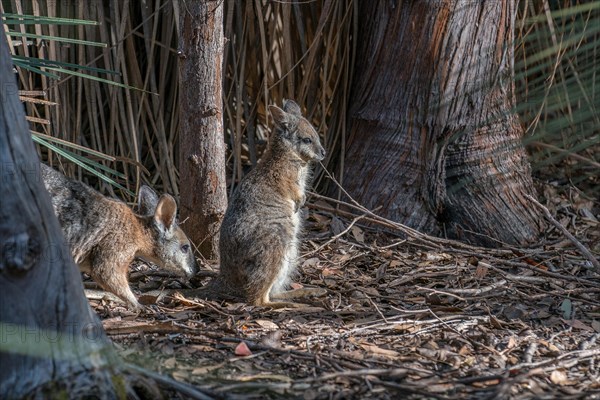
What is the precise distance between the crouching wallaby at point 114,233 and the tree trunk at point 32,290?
1675 millimetres

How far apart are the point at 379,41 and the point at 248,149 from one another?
4.78 feet

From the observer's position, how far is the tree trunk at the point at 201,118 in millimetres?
4594

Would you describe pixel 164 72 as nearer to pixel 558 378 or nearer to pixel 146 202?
pixel 146 202

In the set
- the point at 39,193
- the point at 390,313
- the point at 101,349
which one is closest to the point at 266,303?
the point at 390,313

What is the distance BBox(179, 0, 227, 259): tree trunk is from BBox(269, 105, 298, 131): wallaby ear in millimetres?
471

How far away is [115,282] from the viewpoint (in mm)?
4301

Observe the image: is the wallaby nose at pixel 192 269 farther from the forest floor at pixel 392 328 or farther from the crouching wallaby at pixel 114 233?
the forest floor at pixel 392 328

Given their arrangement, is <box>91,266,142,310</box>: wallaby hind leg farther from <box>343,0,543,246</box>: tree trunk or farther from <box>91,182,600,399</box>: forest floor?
<box>343,0,543,246</box>: tree trunk

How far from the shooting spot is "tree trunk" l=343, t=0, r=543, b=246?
5.32 meters

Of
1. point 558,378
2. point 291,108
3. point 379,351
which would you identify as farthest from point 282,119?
point 558,378

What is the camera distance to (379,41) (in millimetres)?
5625

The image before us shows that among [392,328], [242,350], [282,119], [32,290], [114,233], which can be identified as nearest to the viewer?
[32,290]

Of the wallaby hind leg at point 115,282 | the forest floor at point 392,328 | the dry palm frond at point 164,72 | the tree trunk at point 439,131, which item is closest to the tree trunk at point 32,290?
the forest floor at point 392,328

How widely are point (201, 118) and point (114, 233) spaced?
0.85 m
